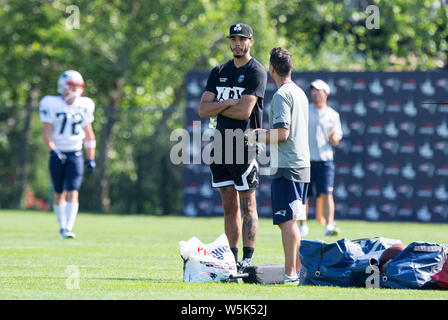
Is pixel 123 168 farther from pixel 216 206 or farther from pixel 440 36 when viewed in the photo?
pixel 440 36

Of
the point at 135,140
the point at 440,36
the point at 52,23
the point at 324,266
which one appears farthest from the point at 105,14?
the point at 324,266

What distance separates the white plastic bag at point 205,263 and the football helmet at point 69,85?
21.0 ft

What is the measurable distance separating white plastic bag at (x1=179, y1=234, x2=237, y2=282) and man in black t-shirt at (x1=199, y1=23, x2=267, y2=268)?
2.03 feet

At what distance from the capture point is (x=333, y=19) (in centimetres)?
2791

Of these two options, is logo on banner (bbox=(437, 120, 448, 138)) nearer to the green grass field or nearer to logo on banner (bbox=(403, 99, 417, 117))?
logo on banner (bbox=(403, 99, 417, 117))

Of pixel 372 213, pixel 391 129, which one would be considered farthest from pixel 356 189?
pixel 391 129

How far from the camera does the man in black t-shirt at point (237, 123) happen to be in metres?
9.59

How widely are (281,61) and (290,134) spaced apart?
67 centimetres

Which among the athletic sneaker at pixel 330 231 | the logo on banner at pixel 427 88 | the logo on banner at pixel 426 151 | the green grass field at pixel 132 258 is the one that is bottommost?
the green grass field at pixel 132 258

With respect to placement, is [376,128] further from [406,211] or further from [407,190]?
[406,211]

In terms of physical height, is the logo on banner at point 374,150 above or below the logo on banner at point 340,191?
above

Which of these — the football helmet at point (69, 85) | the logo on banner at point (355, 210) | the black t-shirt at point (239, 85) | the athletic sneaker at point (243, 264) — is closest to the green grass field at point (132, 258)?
the logo on banner at point (355, 210)

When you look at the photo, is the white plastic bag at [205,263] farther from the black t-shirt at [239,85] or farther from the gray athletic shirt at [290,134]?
the black t-shirt at [239,85]

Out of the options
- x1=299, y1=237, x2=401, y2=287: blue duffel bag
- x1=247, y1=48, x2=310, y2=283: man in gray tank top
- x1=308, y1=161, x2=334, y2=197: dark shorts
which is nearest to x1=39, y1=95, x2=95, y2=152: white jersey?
x1=308, y1=161, x2=334, y2=197: dark shorts
